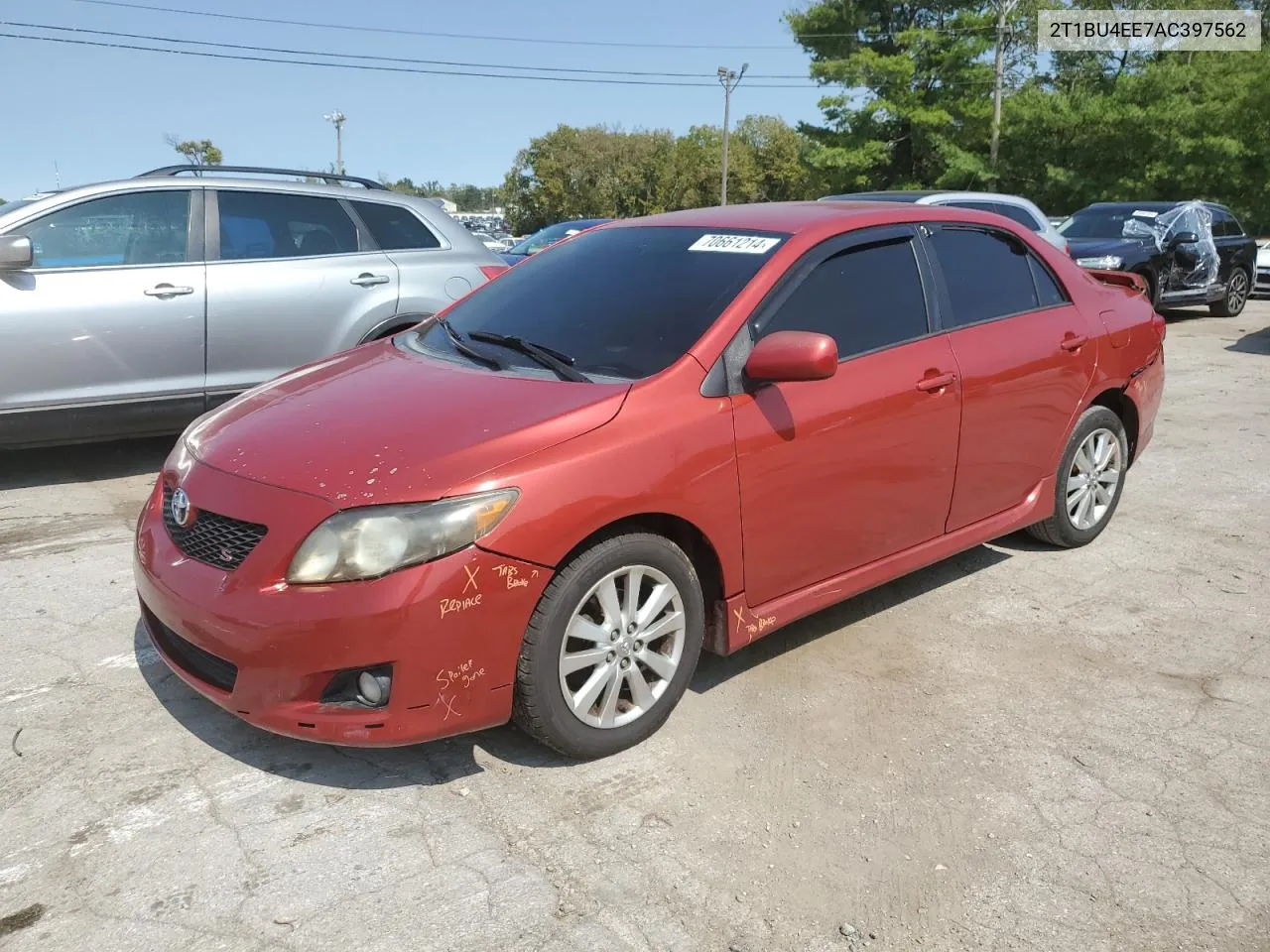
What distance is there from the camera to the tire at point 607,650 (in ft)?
9.39

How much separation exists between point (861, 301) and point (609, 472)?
1.36m

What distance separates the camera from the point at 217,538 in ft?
9.61

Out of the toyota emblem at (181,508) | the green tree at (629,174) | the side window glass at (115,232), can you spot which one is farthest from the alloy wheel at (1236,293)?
the green tree at (629,174)

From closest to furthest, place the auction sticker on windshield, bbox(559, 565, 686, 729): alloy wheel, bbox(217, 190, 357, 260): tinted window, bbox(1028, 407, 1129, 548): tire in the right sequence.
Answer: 1. bbox(559, 565, 686, 729): alloy wheel
2. the auction sticker on windshield
3. bbox(1028, 407, 1129, 548): tire
4. bbox(217, 190, 357, 260): tinted window

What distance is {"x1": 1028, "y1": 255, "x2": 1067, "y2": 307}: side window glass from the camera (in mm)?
4523

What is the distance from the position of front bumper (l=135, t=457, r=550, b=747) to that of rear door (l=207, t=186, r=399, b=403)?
3387mm

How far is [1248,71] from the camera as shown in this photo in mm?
30375

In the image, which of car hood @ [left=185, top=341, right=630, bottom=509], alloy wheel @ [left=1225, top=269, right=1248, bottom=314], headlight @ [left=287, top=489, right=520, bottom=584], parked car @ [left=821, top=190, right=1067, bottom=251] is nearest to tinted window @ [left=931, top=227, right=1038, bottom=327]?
car hood @ [left=185, top=341, right=630, bottom=509]

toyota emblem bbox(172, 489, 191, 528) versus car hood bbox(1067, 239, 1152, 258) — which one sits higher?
car hood bbox(1067, 239, 1152, 258)

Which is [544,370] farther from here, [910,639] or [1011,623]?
[1011,623]

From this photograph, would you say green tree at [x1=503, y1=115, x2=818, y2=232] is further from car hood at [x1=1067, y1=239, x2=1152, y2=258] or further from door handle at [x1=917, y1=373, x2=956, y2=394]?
door handle at [x1=917, y1=373, x2=956, y2=394]

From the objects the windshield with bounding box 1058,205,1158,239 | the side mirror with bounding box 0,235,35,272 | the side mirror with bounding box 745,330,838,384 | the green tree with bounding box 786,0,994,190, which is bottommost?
the side mirror with bounding box 745,330,838,384

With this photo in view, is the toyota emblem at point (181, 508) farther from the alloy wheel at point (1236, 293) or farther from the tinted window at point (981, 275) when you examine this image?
the alloy wheel at point (1236, 293)

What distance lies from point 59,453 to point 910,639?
5.53m
